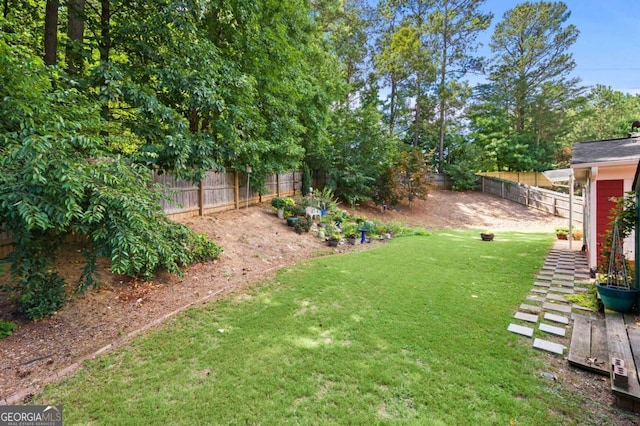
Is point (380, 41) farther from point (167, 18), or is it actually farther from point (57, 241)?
point (57, 241)

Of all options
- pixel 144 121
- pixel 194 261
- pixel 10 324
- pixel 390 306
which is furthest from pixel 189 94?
pixel 390 306

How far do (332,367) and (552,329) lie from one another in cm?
270

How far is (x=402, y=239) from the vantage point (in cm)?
962

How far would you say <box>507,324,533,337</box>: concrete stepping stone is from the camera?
3255mm

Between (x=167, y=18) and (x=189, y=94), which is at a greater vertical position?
(x=167, y=18)

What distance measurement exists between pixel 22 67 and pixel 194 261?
3.52 metres

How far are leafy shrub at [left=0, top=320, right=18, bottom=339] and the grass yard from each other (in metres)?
1.20

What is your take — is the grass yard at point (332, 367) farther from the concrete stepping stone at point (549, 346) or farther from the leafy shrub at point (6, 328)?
the leafy shrub at point (6, 328)

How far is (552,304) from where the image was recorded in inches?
159

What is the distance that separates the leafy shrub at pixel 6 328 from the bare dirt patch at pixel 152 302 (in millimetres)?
54

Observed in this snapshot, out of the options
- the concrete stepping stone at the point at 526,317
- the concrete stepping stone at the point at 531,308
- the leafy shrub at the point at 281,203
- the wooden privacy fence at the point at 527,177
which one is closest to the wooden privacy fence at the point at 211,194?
the leafy shrub at the point at 281,203

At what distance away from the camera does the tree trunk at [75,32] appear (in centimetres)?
482

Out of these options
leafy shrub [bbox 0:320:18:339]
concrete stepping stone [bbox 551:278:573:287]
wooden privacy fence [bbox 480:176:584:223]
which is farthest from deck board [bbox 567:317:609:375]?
wooden privacy fence [bbox 480:176:584:223]

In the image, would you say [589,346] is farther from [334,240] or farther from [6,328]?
[6,328]
